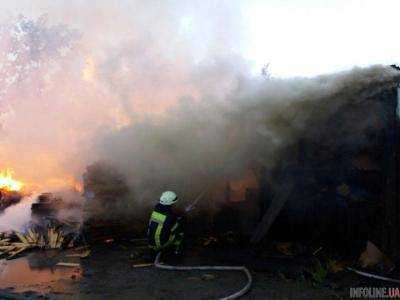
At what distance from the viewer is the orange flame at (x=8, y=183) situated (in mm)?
14992

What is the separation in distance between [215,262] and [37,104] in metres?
7.44

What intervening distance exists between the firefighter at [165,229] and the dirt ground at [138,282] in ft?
1.68

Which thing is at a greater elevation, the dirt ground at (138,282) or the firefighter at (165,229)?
the firefighter at (165,229)

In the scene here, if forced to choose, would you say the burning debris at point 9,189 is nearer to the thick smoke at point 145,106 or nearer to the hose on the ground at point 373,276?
the thick smoke at point 145,106

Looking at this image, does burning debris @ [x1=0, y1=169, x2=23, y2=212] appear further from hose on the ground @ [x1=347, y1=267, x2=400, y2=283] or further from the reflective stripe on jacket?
hose on the ground @ [x1=347, y1=267, x2=400, y2=283]

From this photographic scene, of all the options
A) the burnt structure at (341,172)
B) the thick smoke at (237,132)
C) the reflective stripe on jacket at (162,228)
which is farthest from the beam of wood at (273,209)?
the reflective stripe on jacket at (162,228)

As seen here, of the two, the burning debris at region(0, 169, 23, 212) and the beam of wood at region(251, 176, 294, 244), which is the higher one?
the burning debris at region(0, 169, 23, 212)

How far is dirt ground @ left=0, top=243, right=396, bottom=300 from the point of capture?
7.27 m

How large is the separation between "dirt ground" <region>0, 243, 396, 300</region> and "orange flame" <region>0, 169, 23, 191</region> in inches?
242

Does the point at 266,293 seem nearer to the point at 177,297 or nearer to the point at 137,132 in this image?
the point at 177,297

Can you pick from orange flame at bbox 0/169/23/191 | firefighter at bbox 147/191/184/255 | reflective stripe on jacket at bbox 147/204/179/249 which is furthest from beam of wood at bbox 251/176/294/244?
orange flame at bbox 0/169/23/191

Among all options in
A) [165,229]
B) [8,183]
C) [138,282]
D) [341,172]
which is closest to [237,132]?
[341,172]

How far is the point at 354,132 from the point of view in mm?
9148

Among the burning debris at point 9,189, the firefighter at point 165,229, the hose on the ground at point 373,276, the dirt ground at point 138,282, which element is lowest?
the hose on the ground at point 373,276
